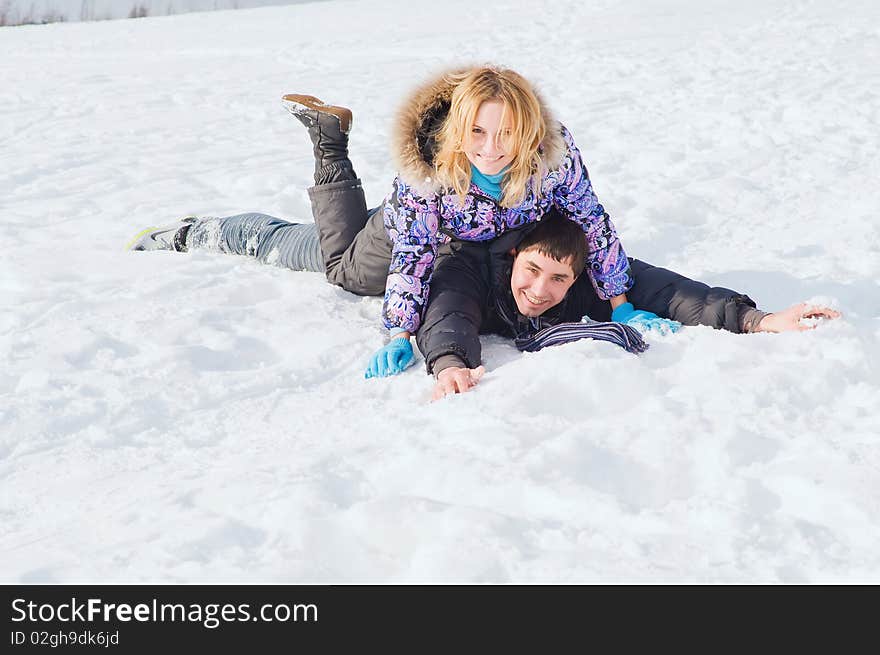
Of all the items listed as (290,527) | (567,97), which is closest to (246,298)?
(290,527)

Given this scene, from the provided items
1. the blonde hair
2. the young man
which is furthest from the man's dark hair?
the blonde hair

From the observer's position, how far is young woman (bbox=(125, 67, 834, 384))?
2734mm

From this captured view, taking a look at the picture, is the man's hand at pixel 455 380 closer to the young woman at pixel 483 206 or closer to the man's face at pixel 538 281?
the young woman at pixel 483 206

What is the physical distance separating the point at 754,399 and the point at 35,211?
395 centimetres

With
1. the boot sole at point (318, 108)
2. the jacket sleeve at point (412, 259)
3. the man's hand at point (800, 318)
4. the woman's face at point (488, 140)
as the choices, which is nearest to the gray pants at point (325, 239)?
the boot sole at point (318, 108)

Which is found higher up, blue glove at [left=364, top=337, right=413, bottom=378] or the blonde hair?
the blonde hair

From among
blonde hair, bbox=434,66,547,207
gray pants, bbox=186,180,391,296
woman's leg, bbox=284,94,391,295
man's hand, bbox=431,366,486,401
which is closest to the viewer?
man's hand, bbox=431,366,486,401

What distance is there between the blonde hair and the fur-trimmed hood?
0.03m

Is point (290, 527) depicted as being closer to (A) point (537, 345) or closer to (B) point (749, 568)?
(B) point (749, 568)

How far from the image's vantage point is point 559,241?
299 centimetres

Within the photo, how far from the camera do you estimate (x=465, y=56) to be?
31.4 feet

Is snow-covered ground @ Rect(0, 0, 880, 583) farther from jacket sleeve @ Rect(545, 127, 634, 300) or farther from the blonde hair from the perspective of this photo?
the blonde hair

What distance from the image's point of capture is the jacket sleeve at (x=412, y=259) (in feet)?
9.60

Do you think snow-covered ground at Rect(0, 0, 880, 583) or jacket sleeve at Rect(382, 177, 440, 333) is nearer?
snow-covered ground at Rect(0, 0, 880, 583)
